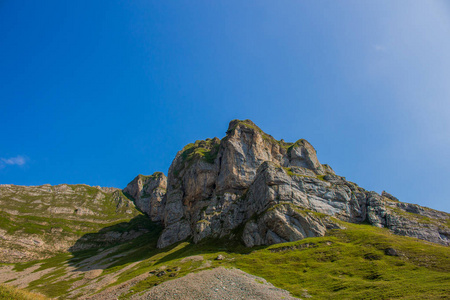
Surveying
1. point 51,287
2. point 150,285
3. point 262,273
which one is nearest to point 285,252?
point 262,273

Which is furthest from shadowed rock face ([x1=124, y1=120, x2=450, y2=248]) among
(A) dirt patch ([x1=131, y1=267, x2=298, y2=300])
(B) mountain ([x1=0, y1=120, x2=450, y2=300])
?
(A) dirt patch ([x1=131, y1=267, x2=298, y2=300])

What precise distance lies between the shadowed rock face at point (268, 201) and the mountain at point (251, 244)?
583mm

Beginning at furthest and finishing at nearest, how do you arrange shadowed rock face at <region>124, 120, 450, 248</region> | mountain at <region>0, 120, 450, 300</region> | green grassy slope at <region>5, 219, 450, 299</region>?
shadowed rock face at <region>124, 120, 450, 248</region>, mountain at <region>0, 120, 450, 300</region>, green grassy slope at <region>5, 219, 450, 299</region>

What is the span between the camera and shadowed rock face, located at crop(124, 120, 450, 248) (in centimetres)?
8838

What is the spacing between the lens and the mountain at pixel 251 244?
44.6 m

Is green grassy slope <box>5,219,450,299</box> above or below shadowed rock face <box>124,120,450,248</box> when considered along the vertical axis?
below

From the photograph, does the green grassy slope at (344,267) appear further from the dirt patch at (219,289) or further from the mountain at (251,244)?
the dirt patch at (219,289)

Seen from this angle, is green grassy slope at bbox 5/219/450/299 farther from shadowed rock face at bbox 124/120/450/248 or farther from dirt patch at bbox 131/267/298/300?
shadowed rock face at bbox 124/120/450/248

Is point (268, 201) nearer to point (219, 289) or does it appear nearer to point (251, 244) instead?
point (251, 244)

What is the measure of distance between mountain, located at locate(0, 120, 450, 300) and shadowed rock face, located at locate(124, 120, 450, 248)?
1.91 feet

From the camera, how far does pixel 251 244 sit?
87.2m

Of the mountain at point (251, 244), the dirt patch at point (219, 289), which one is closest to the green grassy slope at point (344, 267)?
the mountain at point (251, 244)

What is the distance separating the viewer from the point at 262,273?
56125 mm

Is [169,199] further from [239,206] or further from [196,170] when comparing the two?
[239,206]
